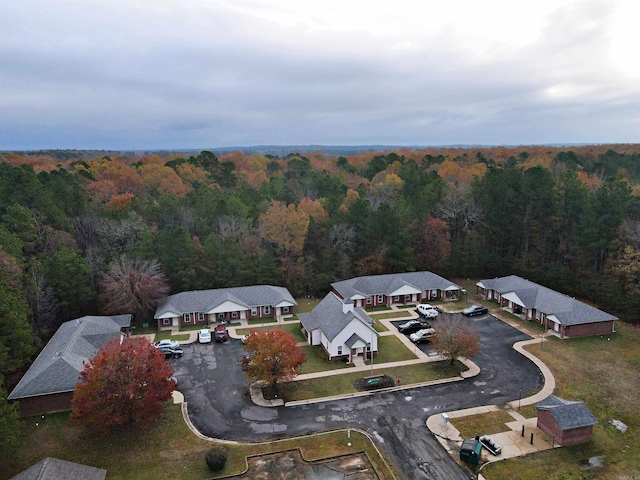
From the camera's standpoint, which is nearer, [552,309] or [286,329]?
[552,309]

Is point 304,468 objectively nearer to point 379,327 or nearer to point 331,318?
point 331,318

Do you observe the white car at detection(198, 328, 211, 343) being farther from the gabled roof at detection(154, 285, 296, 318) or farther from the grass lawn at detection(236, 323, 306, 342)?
the gabled roof at detection(154, 285, 296, 318)

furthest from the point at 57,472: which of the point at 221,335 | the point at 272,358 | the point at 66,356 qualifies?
the point at 221,335

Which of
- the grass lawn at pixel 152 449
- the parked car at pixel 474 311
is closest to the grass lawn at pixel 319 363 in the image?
the grass lawn at pixel 152 449

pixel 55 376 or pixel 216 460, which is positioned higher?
pixel 55 376

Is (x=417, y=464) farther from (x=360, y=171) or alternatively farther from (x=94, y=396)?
(x=360, y=171)

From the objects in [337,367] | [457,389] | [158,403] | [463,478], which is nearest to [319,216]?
[337,367]
